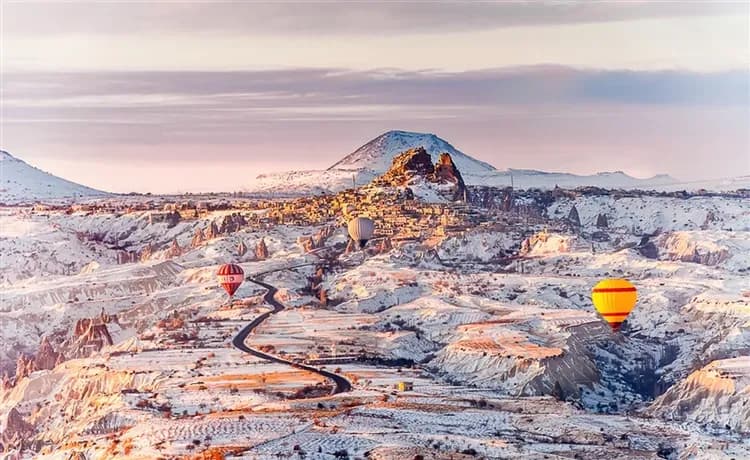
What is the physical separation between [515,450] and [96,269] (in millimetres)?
46374

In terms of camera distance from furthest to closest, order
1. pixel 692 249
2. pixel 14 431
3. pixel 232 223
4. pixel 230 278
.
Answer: pixel 232 223 → pixel 692 249 → pixel 230 278 → pixel 14 431

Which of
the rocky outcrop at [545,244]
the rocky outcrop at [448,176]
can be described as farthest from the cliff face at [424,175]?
the rocky outcrop at [545,244]

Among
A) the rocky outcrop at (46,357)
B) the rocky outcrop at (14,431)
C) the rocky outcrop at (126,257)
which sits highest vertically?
the rocky outcrop at (126,257)

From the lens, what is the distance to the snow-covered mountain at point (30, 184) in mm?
132375

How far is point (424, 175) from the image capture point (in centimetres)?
10619

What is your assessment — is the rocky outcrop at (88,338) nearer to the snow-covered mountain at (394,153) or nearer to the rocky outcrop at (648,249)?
the rocky outcrop at (648,249)

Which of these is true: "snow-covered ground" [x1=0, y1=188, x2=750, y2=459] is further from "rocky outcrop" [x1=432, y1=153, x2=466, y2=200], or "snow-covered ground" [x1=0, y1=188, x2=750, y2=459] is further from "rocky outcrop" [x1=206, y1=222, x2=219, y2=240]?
"rocky outcrop" [x1=432, y1=153, x2=466, y2=200]

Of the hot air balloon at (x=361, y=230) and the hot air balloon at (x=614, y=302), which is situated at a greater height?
the hot air balloon at (x=361, y=230)

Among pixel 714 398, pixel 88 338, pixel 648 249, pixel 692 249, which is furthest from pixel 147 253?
pixel 714 398

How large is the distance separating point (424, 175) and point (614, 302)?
142 feet

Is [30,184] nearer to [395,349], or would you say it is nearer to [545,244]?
[545,244]

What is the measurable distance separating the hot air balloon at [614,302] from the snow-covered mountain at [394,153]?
60137 millimetres

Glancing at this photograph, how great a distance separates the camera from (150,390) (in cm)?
5647

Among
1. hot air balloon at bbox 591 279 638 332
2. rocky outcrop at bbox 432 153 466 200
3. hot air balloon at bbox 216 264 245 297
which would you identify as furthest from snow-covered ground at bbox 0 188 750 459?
rocky outcrop at bbox 432 153 466 200
